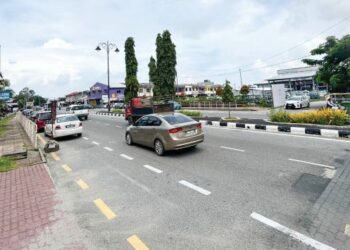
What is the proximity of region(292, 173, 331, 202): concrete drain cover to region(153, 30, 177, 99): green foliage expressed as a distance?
39.1 meters

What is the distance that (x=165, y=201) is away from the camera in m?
5.57

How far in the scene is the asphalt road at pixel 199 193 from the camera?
4.14 meters

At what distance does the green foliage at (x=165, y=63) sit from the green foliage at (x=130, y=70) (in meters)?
3.93

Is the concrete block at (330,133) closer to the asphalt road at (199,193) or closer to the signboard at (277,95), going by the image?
the asphalt road at (199,193)

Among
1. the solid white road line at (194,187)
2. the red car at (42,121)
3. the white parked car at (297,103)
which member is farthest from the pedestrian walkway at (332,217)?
the white parked car at (297,103)

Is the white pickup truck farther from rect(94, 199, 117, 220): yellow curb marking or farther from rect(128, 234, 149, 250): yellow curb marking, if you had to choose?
rect(128, 234, 149, 250): yellow curb marking

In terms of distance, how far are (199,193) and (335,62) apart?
83.7ft

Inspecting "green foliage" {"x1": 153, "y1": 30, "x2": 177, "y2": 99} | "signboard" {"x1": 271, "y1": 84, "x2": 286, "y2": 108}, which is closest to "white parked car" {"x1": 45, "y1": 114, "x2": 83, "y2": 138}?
"signboard" {"x1": 271, "y1": 84, "x2": 286, "y2": 108}

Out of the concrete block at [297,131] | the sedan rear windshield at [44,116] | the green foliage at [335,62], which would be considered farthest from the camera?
the green foliage at [335,62]

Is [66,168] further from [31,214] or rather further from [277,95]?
[277,95]

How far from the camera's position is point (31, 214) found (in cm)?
541

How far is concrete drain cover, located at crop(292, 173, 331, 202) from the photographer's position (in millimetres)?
5434

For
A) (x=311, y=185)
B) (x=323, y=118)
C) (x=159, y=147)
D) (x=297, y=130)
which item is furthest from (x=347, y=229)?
(x=323, y=118)

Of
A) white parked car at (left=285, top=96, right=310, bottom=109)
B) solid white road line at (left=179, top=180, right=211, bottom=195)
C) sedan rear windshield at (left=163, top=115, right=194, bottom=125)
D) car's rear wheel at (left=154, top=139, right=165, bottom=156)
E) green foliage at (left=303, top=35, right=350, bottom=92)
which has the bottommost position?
solid white road line at (left=179, top=180, right=211, bottom=195)
